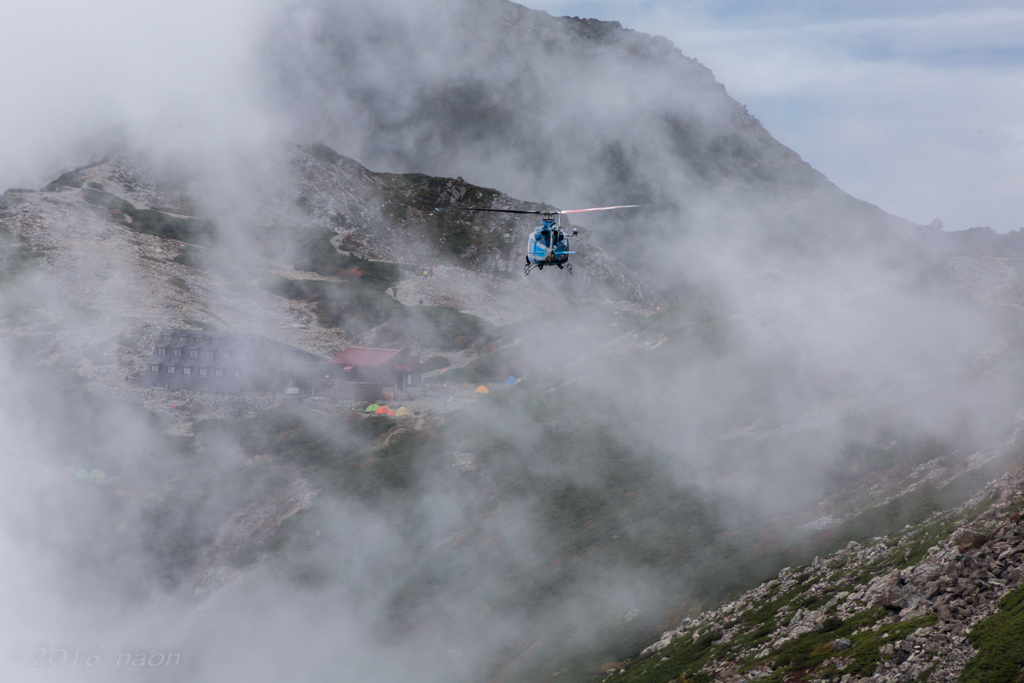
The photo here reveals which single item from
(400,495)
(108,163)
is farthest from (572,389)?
(108,163)

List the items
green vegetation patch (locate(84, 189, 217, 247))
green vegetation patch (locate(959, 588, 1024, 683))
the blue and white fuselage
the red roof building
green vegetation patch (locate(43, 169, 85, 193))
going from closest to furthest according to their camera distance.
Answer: green vegetation patch (locate(959, 588, 1024, 683)), the blue and white fuselage, the red roof building, green vegetation patch (locate(84, 189, 217, 247)), green vegetation patch (locate(43, 169, 85, 193))

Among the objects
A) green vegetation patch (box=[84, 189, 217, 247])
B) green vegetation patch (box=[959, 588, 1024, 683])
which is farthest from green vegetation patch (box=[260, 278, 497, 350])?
green vegetation patch (box=[959, 588, 1024, 683])

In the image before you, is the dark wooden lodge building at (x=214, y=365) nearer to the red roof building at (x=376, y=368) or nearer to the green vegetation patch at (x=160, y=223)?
the red roof building at (x=376, y=368)

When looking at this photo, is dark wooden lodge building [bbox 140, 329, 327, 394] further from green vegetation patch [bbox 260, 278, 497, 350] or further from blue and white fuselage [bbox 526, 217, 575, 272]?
blue and white fuselage [bbox 526, 217, 575, 272]

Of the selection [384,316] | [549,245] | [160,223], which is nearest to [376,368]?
[384,316]

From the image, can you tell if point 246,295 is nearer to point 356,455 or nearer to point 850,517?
point 356,455

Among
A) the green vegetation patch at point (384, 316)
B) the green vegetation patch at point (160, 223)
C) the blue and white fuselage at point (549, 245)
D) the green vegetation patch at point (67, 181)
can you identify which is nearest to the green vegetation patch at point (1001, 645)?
the blue and white fuselage at point (549, 245)
